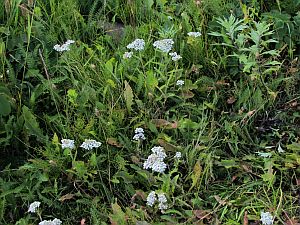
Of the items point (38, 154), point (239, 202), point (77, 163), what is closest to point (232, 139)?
point (239, 202)

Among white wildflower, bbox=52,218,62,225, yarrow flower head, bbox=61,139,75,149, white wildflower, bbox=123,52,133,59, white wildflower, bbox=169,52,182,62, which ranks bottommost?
white wildflower, bbox=52,218,62,225

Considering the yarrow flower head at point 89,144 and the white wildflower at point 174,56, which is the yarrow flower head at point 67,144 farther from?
the white wildflower at point 174,56

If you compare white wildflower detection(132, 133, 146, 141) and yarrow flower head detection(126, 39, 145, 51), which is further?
yarrow flower head detection(126, 39, 145, 51)

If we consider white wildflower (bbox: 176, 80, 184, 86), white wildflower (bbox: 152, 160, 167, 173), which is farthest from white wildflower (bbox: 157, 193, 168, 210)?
white wildflower (bbox: 176, 80, 184, 86)

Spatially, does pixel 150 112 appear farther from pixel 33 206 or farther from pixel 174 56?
pixel 33 206

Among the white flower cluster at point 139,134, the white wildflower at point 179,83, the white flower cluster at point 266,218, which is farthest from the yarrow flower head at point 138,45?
the white flower cluster at point 266,218

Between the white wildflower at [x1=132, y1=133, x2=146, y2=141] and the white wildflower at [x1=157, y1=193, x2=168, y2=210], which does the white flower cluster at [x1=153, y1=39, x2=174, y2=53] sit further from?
the white wildflower at [x1=157, y1=193, x2=168, y2=210]

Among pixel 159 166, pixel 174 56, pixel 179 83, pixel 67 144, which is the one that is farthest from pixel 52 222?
pixel 174 56

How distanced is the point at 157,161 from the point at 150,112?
1.51ft

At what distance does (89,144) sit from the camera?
9.00 ft

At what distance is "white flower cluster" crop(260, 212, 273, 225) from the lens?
2.44m

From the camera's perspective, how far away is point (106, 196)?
2.75m

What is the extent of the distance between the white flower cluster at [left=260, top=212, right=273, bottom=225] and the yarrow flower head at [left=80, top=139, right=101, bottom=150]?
2.81 ft

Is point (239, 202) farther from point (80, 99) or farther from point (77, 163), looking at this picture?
point (80, 99)
